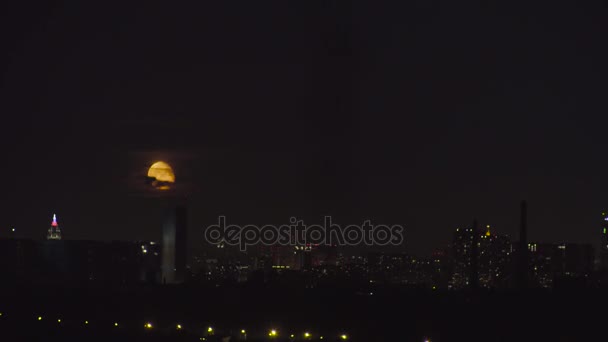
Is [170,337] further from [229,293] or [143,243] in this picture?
[143,243]

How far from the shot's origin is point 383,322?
87.7 feet

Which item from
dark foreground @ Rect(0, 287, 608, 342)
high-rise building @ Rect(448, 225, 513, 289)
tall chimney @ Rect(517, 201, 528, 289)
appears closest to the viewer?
dark foreground @ Rect(0, 287, 608, 342)

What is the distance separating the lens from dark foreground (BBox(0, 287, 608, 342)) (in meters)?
24.1

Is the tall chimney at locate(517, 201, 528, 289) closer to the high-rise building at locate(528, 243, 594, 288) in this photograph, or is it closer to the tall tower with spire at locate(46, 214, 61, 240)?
the high-rise building at locate(528, 243, 594, 288)

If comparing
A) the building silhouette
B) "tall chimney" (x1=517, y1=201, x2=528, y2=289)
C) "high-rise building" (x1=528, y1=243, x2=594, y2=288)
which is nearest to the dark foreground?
the building silhouette

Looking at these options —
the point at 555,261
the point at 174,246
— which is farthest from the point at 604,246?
the point at 174,246

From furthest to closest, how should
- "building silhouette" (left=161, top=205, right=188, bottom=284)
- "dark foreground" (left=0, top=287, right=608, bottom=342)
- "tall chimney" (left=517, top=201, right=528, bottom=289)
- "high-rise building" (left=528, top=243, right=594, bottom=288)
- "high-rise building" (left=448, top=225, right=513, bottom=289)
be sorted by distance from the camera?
"high-rise building" (left=448, top=225, right=513, bottom=289) < "high-rise building" (left=528, top=243, right=594, bottom=288) < "tall chimney" (left=517, top=201, right=528, bottom=289) < "building silhouette" (left=161, top=205, right=188, bottom=284) < "dark foreground" (left=0, top=287, right=608, bottom=342)

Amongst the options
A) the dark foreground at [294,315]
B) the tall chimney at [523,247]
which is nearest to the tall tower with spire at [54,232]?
the dark foreground at [294,315]

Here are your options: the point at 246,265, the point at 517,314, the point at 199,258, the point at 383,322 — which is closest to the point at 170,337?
the point at 383,322

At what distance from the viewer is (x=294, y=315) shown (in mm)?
29547

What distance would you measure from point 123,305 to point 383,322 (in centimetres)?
1187

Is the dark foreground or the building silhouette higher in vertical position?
the building silhouette

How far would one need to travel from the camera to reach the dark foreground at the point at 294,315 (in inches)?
949

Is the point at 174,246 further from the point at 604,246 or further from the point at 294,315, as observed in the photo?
the point at 604,246
